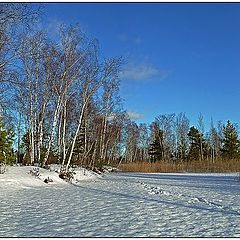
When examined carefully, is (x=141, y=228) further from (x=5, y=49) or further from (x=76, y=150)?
(x=76, y=150)

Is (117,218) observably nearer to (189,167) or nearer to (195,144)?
(189,167)

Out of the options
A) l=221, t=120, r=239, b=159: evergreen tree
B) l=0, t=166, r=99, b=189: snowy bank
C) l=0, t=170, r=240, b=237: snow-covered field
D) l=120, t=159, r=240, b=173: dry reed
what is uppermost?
l=221, t=120, r=239, b=159: evergreen tree

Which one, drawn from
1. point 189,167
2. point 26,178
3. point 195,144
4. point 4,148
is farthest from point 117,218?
point 195,144

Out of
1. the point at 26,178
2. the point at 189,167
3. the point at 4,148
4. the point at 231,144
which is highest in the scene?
the point at 231,144

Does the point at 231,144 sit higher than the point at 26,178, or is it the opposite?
the point at 231,144

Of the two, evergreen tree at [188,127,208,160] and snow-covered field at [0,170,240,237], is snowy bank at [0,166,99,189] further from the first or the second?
evergreen tree at [188,127,208,160]

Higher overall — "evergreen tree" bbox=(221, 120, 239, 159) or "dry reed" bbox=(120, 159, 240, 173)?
"evergreen tree" bbox=(221, 120, 239, 159)

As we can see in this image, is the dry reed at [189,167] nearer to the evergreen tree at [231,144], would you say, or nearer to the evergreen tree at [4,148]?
the evergreen tree at [231,144]

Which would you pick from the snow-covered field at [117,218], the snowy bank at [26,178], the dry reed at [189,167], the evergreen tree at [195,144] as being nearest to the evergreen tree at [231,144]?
the evergreen tree at [195,144]

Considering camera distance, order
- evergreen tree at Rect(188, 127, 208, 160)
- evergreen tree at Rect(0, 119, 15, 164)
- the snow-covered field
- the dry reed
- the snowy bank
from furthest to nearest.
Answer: evergreen tree at Rect(188, 127, 208, 160) < the dry reed < evergreen tree at Rect(0, 119, 15, 164) < the snowy bank < the snow-covered field

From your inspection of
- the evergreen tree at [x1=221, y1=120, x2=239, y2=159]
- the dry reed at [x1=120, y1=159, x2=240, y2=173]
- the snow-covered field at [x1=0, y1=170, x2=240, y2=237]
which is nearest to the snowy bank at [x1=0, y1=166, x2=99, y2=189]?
the snow-covered field at [x1=0, y1=170, x2=240, y2=237]

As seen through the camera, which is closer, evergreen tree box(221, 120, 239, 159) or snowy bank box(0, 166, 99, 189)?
snowy bank box(0, 166, 99, 189)

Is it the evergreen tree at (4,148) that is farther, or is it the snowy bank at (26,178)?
the evergreen tree at (4,148)

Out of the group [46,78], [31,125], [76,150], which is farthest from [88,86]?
[76,150]
